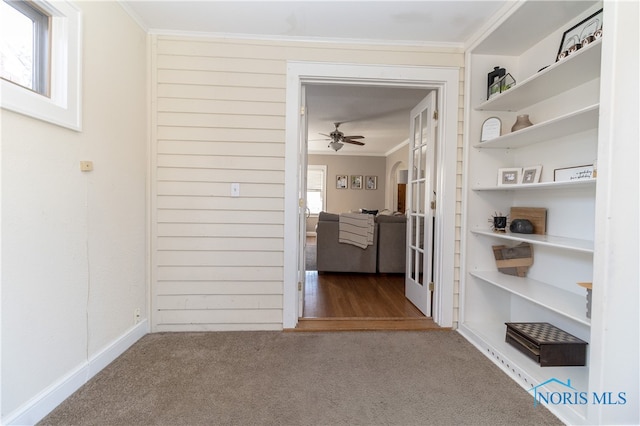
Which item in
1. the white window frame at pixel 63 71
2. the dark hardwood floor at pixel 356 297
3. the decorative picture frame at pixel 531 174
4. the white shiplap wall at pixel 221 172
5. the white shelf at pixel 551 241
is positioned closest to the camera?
the white window frame at pixel 63 71

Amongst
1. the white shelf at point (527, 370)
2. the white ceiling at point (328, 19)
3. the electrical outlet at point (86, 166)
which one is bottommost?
the white shelf at point (527, 370)

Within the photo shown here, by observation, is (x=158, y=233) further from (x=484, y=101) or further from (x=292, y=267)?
(x=484, y=101)

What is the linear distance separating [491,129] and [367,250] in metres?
2.33

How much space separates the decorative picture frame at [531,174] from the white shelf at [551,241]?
0.40 metres

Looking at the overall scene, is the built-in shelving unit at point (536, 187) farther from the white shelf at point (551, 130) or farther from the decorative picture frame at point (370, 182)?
the decorative picture frame at point (370, 182)

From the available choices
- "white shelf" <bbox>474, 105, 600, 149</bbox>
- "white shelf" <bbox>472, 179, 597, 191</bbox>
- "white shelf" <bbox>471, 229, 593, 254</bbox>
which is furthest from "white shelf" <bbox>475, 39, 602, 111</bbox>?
"white shelf" <bbox>471, 229, 593, 254</bbox>

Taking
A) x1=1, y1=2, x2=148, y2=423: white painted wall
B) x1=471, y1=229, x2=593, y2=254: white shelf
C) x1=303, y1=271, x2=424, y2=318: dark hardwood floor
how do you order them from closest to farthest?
x1=1, y1=2, x2=148, y2=423: white painted wall < x1=471, y1=229, x2=593, y2=254: white shelf < x1=303, y1=271, x2=424, y2=318: dark hardwood floor

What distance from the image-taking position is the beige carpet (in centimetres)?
147

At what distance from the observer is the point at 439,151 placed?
255cm

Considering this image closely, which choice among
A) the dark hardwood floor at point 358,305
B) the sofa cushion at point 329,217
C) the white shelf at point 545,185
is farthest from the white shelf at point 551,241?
the sofa cushion at point 329,217

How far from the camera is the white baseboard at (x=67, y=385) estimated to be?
135 cm

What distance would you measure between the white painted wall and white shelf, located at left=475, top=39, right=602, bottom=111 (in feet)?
8.70

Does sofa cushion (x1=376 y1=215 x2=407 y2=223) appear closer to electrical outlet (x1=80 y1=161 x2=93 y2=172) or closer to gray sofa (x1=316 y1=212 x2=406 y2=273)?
gray sofa (x1=316 y1=212 x2=406 y2=273)

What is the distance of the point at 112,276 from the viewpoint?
1.96 m
